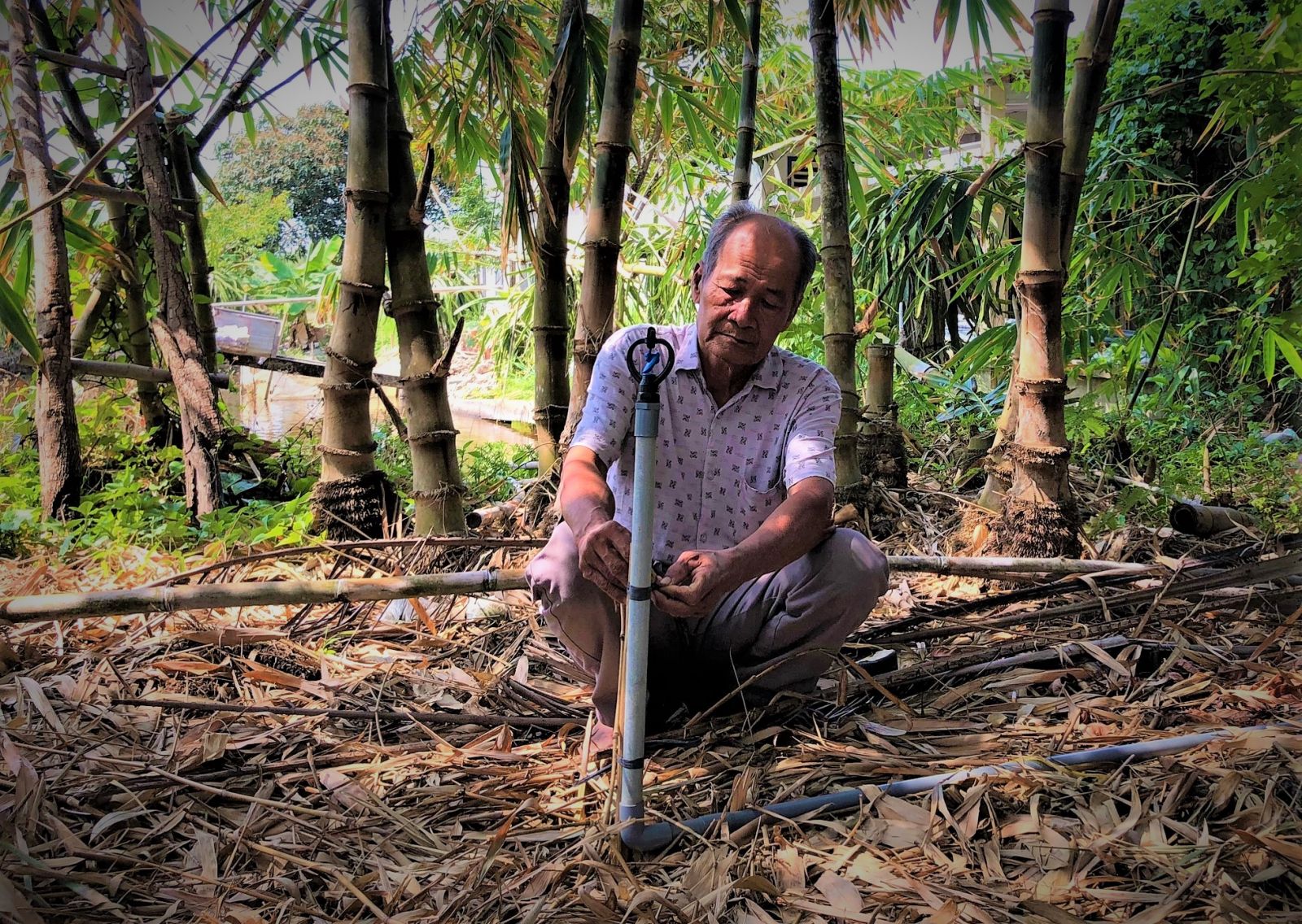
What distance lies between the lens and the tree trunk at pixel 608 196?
7.24 ft

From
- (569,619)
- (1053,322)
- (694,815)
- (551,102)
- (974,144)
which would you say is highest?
(974,144)

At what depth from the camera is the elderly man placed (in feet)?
4.71

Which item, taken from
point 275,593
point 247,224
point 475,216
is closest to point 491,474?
point 275,593

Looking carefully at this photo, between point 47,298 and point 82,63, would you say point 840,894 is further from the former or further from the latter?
point 82,63

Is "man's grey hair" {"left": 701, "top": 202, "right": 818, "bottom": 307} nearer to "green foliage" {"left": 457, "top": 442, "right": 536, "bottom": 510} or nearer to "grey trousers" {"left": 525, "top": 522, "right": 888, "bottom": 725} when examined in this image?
"grey trousers" {"left": 525, "top": 522, "right": 888, "bottom": 725}

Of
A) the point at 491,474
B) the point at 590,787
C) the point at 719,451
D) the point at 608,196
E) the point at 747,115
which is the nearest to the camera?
the point at 590,787

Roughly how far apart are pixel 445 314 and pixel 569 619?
6.54 metres

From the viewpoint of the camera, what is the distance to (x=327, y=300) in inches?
200

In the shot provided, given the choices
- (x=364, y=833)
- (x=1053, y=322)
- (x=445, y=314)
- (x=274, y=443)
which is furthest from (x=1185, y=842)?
Answer: (x=445, y=314)

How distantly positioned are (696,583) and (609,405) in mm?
386

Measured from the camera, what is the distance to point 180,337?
2602mm

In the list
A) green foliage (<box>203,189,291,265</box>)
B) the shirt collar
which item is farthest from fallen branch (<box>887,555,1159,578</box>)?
green foliage (<box>203,189,291,265</box>)

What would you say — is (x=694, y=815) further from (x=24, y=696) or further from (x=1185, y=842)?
(x=24, y=696)

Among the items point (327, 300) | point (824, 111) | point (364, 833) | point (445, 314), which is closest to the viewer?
point (364, 833)
